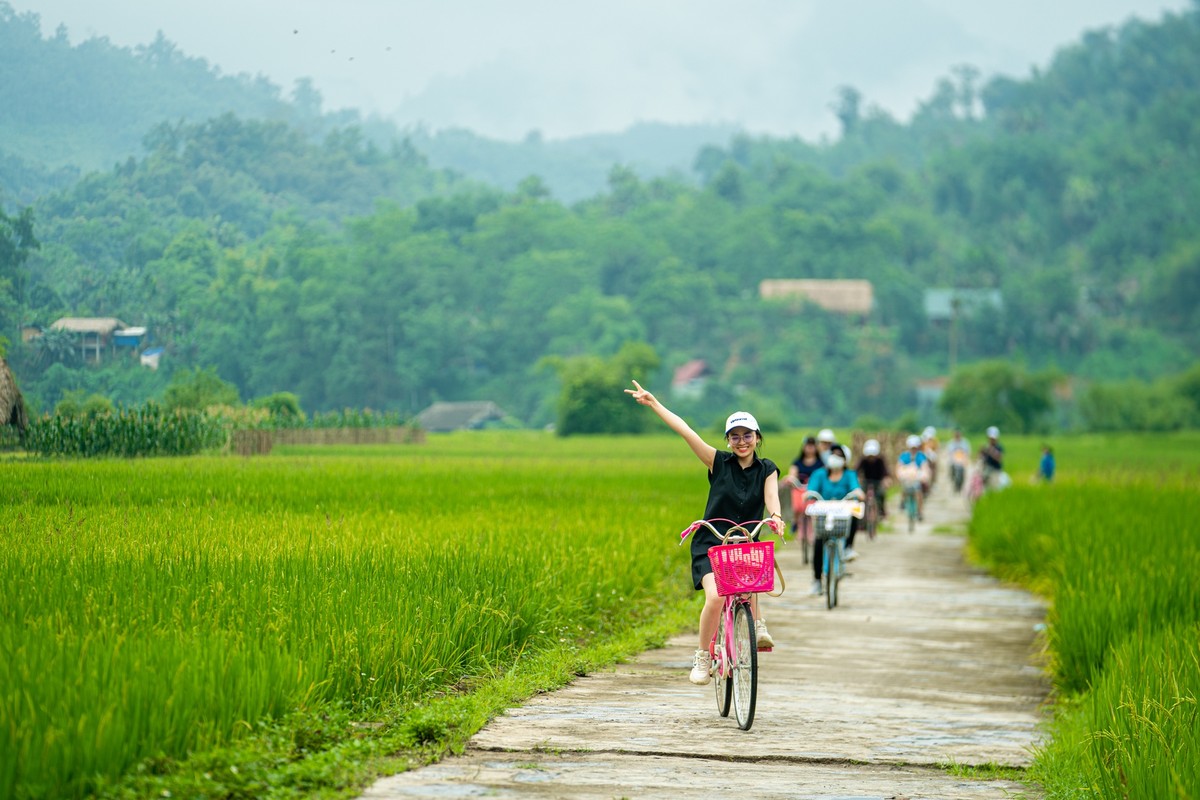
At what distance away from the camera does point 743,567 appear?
813cm

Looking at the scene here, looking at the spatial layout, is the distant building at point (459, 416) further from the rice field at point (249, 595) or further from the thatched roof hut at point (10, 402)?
the thatched roof hut at point (10, 402)

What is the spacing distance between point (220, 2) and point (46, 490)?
336 inches

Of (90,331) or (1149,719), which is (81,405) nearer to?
(90,331)

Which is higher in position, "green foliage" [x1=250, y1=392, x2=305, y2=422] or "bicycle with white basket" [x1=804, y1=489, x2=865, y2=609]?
"green foliage" [x1=250, y1=392, x2=305, y2=422]

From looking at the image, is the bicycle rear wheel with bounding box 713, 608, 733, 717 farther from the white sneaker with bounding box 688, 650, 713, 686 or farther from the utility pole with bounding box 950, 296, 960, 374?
the utility pole with bounding box 950, 296, 960, 374

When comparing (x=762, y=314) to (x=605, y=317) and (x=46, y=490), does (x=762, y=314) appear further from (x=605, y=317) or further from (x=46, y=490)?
(x=46, y=490)

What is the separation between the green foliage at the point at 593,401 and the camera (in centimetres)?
Result: 6606

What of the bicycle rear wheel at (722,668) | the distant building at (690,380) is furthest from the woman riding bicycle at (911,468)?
the distant building at (690,380)

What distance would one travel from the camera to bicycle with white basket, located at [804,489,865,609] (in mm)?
14953

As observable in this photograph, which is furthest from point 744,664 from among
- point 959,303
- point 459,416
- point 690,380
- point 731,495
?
point 959,303

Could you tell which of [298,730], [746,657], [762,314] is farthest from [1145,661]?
[762,314]

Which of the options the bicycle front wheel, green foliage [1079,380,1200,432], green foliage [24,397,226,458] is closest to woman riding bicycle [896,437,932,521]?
green foliage [24,397,226,458]

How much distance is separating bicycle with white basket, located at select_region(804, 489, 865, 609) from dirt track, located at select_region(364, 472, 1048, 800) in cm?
37

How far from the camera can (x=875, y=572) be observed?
19.8 meters
